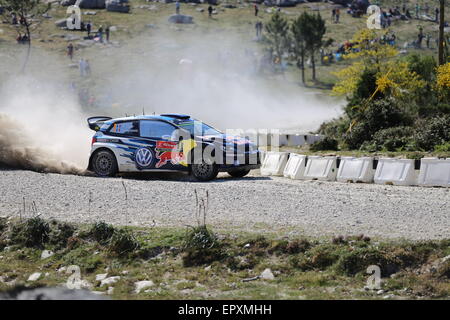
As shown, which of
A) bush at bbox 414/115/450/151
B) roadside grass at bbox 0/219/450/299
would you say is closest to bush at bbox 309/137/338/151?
bush at bbox 414/115/450/151

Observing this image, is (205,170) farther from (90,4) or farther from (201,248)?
(90,4)

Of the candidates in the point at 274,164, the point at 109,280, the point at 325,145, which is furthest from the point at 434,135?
the point at 109,280

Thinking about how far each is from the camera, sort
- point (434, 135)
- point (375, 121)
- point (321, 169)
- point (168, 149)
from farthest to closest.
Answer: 1. point (375, 121)
2. point (434, 135)
3. point (321, 169)
4. point (168, 149)

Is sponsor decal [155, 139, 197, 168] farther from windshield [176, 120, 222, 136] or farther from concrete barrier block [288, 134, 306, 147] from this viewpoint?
concrete barrier block [288, 134, 306, 147]

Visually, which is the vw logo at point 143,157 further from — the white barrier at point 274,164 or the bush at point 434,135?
the bush at point 434,135

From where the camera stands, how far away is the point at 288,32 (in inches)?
2982

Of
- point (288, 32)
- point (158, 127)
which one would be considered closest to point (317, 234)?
point (158, 127)

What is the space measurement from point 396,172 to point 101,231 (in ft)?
24.1

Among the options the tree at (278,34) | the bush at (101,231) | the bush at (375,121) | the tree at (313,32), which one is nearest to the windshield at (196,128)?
the bush at (101,231)

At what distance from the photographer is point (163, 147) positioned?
16922 millimetres

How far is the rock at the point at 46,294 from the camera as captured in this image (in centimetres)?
948

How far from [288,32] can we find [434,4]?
111ft

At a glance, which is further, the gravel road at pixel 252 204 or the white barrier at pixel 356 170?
the white barrier at pixel 356 170

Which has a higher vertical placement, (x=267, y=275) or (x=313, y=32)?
(x=313, y=32)
